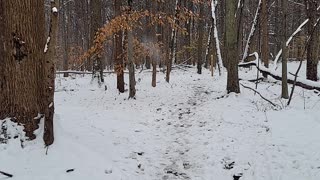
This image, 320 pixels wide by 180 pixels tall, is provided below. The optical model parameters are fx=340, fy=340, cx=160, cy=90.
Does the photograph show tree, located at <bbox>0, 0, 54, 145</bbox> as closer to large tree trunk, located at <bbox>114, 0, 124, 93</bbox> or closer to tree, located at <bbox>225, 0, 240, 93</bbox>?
large tree trunk, located at <bbox>114, 0, 124, 93</bbox>

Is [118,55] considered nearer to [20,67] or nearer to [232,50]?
[232,50]

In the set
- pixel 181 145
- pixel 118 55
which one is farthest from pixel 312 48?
pixel 181 145

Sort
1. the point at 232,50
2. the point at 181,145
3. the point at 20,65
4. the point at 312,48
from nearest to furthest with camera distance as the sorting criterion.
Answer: the point at 20,65, the point at 181,145, the point at 232,50, the point at 312,48

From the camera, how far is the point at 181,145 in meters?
7.86

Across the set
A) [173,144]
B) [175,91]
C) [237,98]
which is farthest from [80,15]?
[173,144]

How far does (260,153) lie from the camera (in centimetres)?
662

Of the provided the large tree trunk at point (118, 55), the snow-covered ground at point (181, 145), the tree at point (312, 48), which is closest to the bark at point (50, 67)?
the snow-covered ground at point (181, 145)

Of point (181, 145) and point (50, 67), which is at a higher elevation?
point (50, 67)

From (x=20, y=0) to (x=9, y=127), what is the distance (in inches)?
93.0

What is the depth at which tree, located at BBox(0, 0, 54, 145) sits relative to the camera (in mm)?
6258

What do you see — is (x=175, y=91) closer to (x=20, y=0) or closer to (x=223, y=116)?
(x=223, y=116)

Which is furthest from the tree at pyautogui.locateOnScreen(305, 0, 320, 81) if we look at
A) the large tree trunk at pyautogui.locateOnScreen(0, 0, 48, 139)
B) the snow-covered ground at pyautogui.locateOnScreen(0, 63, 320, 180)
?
the large tree trunk at pyautogui.locateOnScreen(0, 0, 48, 139)

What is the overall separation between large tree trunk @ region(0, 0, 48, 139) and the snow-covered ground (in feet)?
1.74

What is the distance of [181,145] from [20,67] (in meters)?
3.85
